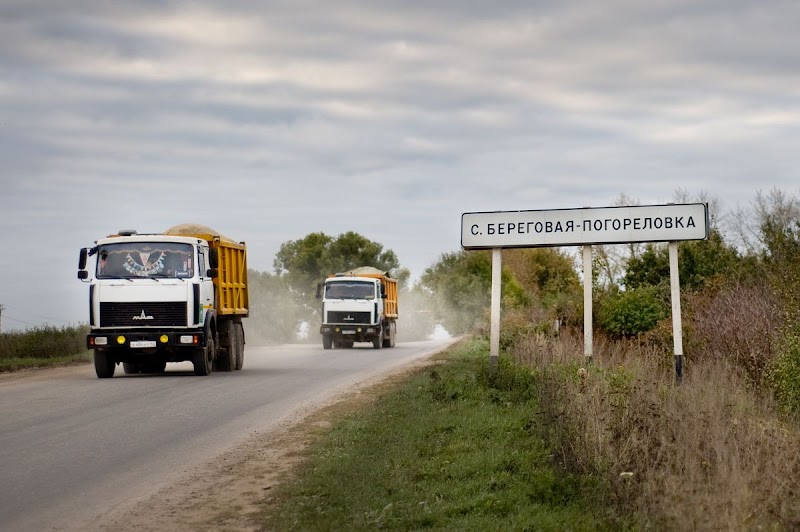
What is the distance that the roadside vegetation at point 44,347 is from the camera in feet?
96.3

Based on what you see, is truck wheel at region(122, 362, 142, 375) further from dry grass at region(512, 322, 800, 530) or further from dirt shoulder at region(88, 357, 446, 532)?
dry grass at region(512, 322, 800, 530)

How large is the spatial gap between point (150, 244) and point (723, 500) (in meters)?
18.1

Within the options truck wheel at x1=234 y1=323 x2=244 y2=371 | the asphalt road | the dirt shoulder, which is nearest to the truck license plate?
the asphalt road

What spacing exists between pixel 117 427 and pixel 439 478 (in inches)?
238

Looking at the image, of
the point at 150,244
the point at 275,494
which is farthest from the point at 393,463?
the point at 150,244

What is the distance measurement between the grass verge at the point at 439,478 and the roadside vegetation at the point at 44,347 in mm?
17020

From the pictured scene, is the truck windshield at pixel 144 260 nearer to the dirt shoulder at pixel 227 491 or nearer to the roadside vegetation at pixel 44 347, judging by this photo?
the roadside vegetation at pixel 44 347

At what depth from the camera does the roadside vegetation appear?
96.3ft

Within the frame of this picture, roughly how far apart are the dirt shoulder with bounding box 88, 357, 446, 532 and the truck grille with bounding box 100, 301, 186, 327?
31.1ft

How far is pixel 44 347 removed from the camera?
104ft

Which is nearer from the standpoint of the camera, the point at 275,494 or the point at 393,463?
the point at 275,494

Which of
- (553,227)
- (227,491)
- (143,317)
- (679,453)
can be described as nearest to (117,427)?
(227,491)

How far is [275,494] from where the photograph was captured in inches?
369

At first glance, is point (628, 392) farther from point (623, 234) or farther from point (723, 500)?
point (623, 234)
